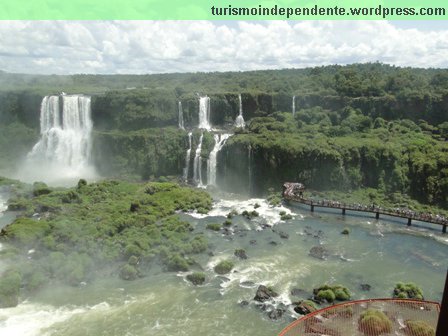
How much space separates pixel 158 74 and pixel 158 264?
130029 millimetres

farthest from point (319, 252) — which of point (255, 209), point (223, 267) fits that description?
point (255, 209)

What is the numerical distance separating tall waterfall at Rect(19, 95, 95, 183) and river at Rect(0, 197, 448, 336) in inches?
1306

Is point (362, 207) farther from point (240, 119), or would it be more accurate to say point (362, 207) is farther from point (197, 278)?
point (240, 119)

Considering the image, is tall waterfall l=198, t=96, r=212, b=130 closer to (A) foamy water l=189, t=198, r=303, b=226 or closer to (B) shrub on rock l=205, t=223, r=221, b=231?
(A) foamy water l=189, t=198, r=303, b=226

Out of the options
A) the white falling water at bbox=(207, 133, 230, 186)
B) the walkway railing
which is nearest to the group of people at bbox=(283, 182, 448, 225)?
the walkway railing

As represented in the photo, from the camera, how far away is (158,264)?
39969 mm

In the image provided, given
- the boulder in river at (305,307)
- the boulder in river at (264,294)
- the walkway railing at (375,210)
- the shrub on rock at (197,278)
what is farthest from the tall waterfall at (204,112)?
the boulder in river at (305,307)

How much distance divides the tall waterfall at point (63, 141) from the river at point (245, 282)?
33166 millimetres

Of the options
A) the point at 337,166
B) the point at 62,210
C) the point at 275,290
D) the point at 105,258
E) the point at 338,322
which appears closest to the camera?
the point at 338,322

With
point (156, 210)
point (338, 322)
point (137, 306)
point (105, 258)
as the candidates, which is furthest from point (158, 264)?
point (338, 322)

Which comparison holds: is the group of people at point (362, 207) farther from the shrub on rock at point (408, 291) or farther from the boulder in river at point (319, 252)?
the shrub on rock at point (408, 291)

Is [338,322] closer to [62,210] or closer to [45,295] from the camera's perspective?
[45,295]

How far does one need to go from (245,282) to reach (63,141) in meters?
54.1

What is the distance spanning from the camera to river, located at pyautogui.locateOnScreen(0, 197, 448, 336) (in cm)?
3011
